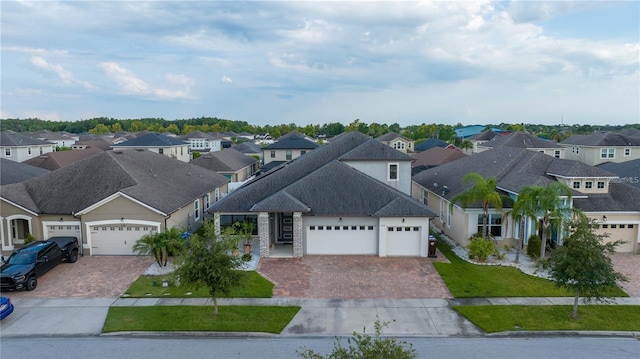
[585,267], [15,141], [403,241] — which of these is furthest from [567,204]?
[15,141]

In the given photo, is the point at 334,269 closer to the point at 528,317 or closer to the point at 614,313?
the point at 528,317

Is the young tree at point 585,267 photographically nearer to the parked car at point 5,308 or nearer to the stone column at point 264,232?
the stone column at point 264,232

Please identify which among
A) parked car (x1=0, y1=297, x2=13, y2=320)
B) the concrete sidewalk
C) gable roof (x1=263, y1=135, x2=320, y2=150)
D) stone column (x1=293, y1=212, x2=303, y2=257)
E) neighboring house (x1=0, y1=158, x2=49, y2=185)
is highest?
gable roof (x1=263, y1=135, x2=320, y2=150)

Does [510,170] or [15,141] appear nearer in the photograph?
[510,170]

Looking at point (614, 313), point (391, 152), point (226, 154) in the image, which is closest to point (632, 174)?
point (391, 152)

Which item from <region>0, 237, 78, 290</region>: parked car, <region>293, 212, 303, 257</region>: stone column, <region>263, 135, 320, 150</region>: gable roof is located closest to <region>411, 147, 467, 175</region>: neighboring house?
<region>263, 135, 320, 150</region>: gable roof

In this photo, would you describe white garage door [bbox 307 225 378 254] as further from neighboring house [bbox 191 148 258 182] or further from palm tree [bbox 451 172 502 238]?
neighboring house [bbox 191 148 258 182]

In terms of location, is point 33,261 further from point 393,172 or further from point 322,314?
point 393,172
